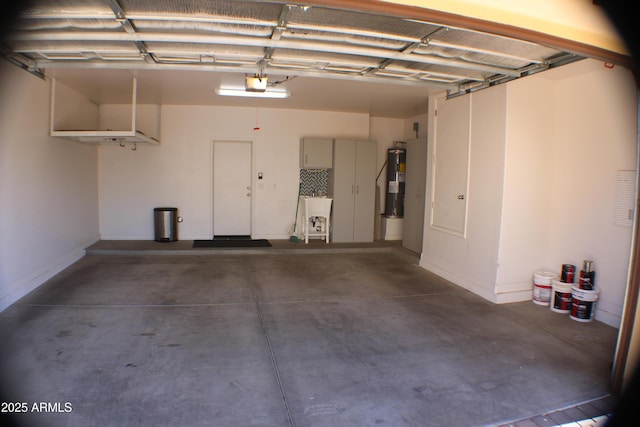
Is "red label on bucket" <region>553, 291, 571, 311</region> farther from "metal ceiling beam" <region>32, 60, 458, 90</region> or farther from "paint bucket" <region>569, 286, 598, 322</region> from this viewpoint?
"metal ceiling beam" <region>32, 60, 458, 90</region>

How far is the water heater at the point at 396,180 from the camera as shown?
784 cm

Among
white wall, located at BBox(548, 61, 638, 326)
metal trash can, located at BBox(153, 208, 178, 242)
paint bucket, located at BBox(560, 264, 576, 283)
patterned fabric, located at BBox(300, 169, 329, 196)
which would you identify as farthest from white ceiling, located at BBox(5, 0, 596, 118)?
patterned fabric, located at BBox(300, 169, 329, 196)

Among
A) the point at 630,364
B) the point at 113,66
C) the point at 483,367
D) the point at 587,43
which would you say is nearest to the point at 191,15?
the point at 113,66

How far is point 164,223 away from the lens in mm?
7297

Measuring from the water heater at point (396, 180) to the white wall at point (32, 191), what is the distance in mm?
5835

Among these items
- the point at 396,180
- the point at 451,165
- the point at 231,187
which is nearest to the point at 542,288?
the point at 451,165

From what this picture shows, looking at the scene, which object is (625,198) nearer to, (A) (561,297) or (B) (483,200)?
(A) (561,297)

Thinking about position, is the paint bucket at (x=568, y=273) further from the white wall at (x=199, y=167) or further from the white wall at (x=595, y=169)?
the white wall at (x=199, y=167)

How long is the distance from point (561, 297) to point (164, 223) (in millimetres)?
6597

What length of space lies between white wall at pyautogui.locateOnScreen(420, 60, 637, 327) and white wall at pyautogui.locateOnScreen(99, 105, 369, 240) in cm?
401

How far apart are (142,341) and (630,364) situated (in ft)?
12.4

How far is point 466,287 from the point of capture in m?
4.96

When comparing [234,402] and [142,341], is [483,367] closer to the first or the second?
[234,402]

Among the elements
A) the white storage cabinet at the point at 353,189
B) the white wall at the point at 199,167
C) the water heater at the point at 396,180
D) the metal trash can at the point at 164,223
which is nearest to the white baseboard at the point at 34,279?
the metal trash can at the point at 164,223
